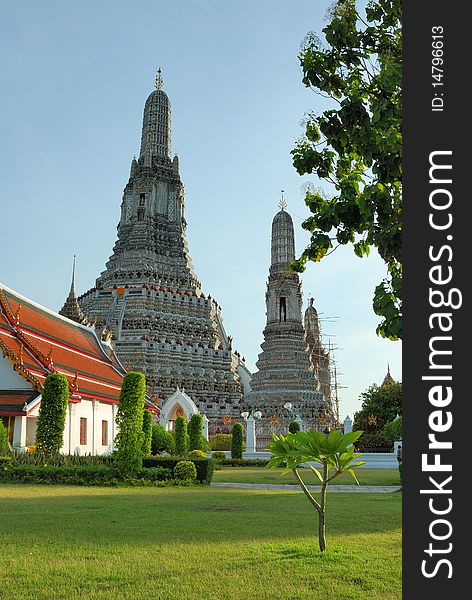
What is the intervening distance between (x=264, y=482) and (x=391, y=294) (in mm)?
16198

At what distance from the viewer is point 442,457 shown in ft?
Answer: 13.6

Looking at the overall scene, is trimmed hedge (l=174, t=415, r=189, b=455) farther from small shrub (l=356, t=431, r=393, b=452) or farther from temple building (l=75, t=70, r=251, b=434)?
temple building (l=75, t=70, r=251, b=434)

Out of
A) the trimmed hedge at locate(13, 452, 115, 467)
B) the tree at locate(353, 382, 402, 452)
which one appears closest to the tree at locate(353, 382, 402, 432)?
the tree at locate(353, 382, 402, 452)

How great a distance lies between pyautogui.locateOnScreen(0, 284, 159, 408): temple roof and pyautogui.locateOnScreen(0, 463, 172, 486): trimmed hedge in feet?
12.9

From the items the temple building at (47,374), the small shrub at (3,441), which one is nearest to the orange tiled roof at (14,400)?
the temple building at (47,374)

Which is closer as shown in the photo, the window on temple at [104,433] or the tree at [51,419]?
the tree at [51,419]

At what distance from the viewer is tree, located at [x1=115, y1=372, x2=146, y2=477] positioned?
1869cm

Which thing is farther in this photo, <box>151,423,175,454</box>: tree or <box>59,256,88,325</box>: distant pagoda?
<box>59,256,88,325</box>: distant pagoda

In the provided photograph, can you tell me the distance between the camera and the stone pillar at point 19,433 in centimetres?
2125

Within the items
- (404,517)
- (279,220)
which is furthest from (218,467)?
(279,220)

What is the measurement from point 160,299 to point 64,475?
1591 inches

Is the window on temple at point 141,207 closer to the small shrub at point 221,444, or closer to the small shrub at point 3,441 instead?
the small shrub at point 221,444

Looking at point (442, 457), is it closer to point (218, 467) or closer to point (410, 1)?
point (410, 1)

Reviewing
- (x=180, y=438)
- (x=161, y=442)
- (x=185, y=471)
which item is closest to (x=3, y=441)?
(x=185, y=471)
